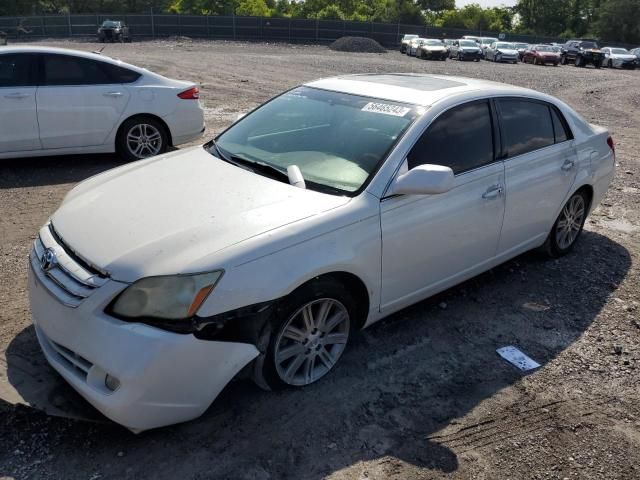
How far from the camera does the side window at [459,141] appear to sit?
12.5 feet

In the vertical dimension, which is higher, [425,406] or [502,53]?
[502,53]

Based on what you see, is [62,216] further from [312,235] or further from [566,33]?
[566,33]

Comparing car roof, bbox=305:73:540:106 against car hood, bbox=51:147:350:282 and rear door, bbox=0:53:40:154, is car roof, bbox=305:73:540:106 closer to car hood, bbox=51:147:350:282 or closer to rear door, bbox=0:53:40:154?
car hood, bbox=51:147:350:282

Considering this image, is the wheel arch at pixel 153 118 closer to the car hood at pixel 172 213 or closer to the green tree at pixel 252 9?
the car hood at pixel 172 213

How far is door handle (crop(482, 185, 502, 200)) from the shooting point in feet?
13.6

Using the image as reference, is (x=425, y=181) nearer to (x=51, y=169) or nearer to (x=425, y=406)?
(x=425, y=406)

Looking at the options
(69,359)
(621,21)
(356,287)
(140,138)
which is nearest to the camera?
(69,359)

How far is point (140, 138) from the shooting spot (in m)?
7.91

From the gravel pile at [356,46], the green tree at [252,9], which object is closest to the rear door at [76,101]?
the gravel pile at [356,46]

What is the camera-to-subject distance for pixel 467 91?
4.29 m

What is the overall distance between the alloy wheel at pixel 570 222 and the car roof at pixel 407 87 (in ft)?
3.60

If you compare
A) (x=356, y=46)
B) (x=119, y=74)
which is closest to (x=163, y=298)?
(x=119, y=74)

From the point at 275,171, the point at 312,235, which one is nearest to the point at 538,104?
the point at 275,171

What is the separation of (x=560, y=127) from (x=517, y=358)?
2227 millimetres
